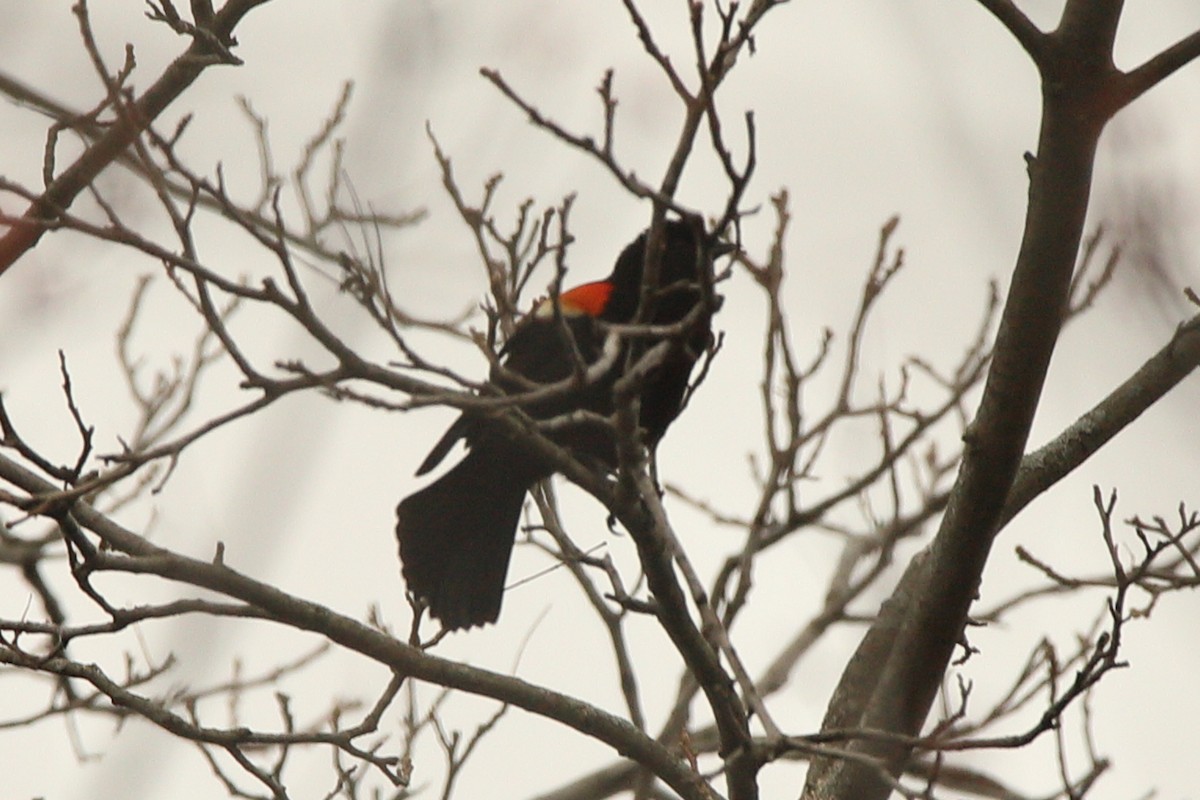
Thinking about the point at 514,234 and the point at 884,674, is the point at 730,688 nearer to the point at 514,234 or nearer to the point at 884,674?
the point at 884,674

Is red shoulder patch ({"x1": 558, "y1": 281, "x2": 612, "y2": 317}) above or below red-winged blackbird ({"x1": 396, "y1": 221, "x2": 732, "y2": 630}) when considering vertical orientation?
above

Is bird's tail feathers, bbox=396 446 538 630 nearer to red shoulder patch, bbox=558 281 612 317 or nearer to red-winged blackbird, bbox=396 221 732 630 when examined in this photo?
red-winged blackbird, bbox=396 221 732 630

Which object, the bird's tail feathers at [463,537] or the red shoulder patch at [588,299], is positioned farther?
the red shoulder patch at [588,299]

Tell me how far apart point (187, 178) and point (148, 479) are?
248cm

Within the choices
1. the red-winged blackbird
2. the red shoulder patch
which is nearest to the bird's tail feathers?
the red-winged blackbird

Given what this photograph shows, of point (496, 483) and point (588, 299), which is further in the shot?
point (588, 299)

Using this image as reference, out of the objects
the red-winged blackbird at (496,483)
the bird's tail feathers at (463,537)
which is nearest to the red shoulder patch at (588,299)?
the red-winged blackbird at (496,483)

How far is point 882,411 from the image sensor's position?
15.1ft

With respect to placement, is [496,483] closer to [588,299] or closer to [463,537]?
[463,537]

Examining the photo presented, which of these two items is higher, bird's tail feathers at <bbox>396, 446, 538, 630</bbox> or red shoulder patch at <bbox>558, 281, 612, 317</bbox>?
red shoulder patch at <bbox>558, 281, 612, 317</bbox>

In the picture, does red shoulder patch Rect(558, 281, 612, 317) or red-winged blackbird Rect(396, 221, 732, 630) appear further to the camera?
red shoulder patch Rect(558, 281, 612, 317)

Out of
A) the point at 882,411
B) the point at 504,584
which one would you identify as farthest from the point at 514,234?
the point at 882,411

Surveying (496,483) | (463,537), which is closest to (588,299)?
(496,483)

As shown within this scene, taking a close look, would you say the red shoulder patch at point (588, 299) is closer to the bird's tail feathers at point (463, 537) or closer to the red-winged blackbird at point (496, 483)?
the red-winged blackbird at point (496, 483)
